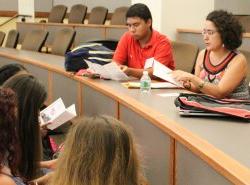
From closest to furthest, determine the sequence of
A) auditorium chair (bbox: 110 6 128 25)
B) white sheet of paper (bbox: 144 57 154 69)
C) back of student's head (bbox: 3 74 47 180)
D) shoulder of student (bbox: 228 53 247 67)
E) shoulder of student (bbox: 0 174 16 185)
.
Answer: shoulder of student (bbox: 0 174 16 185) → back of student's head (bbox: 3 74 47 180) → shoulder of student (bbox: 228 53 247 67) → white sheet of paper (bbox: 144 57 154 69) → auditorium chair (bbox: 110 6 128 25)

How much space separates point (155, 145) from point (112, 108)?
71cm

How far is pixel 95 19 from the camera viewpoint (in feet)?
26.1

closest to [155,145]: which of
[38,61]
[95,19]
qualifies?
[38,61]

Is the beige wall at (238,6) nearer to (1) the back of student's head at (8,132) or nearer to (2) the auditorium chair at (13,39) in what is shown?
(2) the auditorium chair at (13,39)

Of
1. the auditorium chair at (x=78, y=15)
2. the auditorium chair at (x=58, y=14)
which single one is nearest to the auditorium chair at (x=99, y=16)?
the auditorium chair at (x=78, y=15)

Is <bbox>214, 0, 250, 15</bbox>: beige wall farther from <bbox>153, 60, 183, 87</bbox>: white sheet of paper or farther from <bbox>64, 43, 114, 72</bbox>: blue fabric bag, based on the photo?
<bbox>153, 60, 183, 87</bbox>: white sheet of paper

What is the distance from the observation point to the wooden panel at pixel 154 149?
6.04 ft

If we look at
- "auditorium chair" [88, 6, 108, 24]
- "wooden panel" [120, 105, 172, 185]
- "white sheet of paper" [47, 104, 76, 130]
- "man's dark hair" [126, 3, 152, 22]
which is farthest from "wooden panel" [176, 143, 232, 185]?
"auditorium chair" [88, 6, 108, 24]

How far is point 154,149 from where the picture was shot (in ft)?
6.45

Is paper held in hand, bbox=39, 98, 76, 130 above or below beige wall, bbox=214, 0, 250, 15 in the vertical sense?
below

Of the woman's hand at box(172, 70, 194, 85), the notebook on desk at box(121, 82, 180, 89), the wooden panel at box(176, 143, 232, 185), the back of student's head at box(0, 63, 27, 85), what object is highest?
the back of student's head at box(0, 63, 27, 85)

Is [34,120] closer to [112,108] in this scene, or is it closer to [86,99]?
[112,108]

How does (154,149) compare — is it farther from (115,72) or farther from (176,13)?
(176,13)

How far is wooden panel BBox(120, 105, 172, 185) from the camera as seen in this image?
1842 mm
